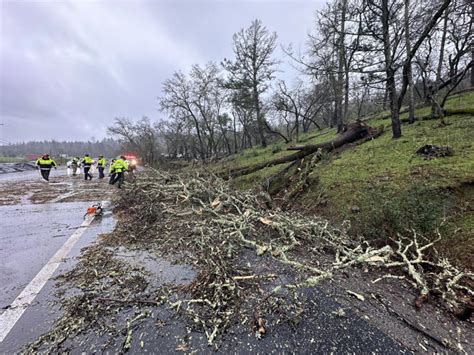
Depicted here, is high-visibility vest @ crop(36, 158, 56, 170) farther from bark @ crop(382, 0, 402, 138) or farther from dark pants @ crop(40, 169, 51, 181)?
bark @ crop(382, 0, 402, 138)

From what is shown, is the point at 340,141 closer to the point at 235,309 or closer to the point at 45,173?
the point at 235,309

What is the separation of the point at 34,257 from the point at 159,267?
2219 mm

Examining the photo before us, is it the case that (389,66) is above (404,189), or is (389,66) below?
above

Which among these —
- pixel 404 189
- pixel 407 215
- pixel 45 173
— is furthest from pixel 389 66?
pixel 45 173

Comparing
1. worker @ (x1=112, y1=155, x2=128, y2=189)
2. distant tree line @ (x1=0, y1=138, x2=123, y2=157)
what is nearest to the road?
worker @ (x1=112, y1=155, x2=128, y2=189)

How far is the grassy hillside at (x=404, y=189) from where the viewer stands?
11.1 feet

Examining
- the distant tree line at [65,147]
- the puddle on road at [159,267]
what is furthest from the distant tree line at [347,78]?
the distant tree line at [65,147]

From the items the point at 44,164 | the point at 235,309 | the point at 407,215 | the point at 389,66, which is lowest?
the point at 235,309

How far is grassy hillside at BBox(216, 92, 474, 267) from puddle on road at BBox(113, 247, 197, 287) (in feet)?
9.76

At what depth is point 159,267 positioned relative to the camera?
3.35m

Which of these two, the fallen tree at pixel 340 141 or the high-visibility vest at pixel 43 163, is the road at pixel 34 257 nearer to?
the fallen tree at pixel 340 141

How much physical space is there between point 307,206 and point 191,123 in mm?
27669

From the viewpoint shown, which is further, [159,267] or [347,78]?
[347,78]

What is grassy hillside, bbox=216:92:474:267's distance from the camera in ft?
11.1
